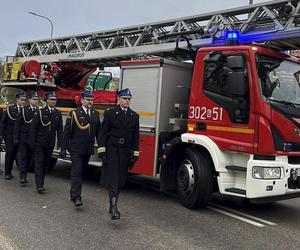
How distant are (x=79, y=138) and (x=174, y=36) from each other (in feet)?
10.4

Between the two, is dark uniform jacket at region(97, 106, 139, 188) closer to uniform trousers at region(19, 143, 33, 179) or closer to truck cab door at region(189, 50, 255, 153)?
truck cab door at region(189, 50, 255, 153)

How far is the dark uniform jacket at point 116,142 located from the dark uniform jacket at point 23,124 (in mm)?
3439

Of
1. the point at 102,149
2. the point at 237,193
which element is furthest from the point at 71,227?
the point at 237,193

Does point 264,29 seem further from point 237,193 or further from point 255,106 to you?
point 237,193

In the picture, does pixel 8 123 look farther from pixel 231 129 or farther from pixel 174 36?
pixel 231 129

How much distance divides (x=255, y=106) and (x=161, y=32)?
427 centimetres

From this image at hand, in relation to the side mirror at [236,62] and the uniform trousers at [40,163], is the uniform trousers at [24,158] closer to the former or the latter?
the uniform trousers at [40,163]

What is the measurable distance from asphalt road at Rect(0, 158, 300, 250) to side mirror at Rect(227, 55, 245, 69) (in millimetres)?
2241

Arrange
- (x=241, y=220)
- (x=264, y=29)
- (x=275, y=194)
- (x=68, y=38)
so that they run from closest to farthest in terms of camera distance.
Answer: (x=275, y=194) → (x=241, y=220) → (x=264, y=29) → (x=68, y=38)

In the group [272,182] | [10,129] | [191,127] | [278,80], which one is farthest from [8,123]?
[272,182]

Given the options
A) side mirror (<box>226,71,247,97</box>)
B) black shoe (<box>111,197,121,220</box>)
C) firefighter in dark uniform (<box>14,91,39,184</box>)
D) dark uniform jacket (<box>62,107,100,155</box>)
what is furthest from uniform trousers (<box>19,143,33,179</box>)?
side mirror (<box>226,71,247,97</box>)

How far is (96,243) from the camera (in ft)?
17.9

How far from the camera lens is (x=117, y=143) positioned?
6.86m

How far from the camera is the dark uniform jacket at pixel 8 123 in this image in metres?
10.7
